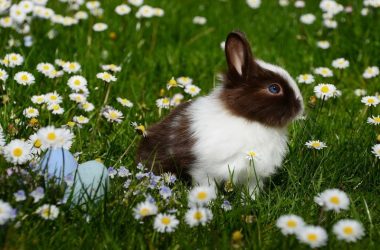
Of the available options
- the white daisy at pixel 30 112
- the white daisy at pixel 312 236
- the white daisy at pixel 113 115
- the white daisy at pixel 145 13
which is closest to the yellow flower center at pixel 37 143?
the white daisy at pixel 30 112

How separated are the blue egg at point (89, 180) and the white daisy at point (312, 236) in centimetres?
103

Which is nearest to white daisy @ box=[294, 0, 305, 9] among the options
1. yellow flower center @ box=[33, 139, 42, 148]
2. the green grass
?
the green grass

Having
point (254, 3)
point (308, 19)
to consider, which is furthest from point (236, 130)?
point (254, 3)

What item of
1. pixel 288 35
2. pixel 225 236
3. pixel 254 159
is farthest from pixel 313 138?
pixel 288 35

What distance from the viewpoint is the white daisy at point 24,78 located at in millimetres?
4848

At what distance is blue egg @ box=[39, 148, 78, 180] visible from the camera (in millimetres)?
3480

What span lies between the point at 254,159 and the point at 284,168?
418 millimetres

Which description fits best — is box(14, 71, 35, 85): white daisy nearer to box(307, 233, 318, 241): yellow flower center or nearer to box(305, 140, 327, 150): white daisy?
box(305, 140, 327, 150): white daisy

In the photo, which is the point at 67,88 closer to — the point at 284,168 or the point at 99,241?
the point at 284,168

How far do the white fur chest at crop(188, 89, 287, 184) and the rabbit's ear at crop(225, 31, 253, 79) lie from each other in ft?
0.77

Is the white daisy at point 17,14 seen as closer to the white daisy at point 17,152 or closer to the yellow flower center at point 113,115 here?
the yellow flower center at point 113,115

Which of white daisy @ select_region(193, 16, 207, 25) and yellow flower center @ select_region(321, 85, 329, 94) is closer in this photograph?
yellow flower center @ select_region(321, 85, 329, 94)

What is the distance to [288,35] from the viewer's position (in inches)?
277

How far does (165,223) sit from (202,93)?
8.64 ft
